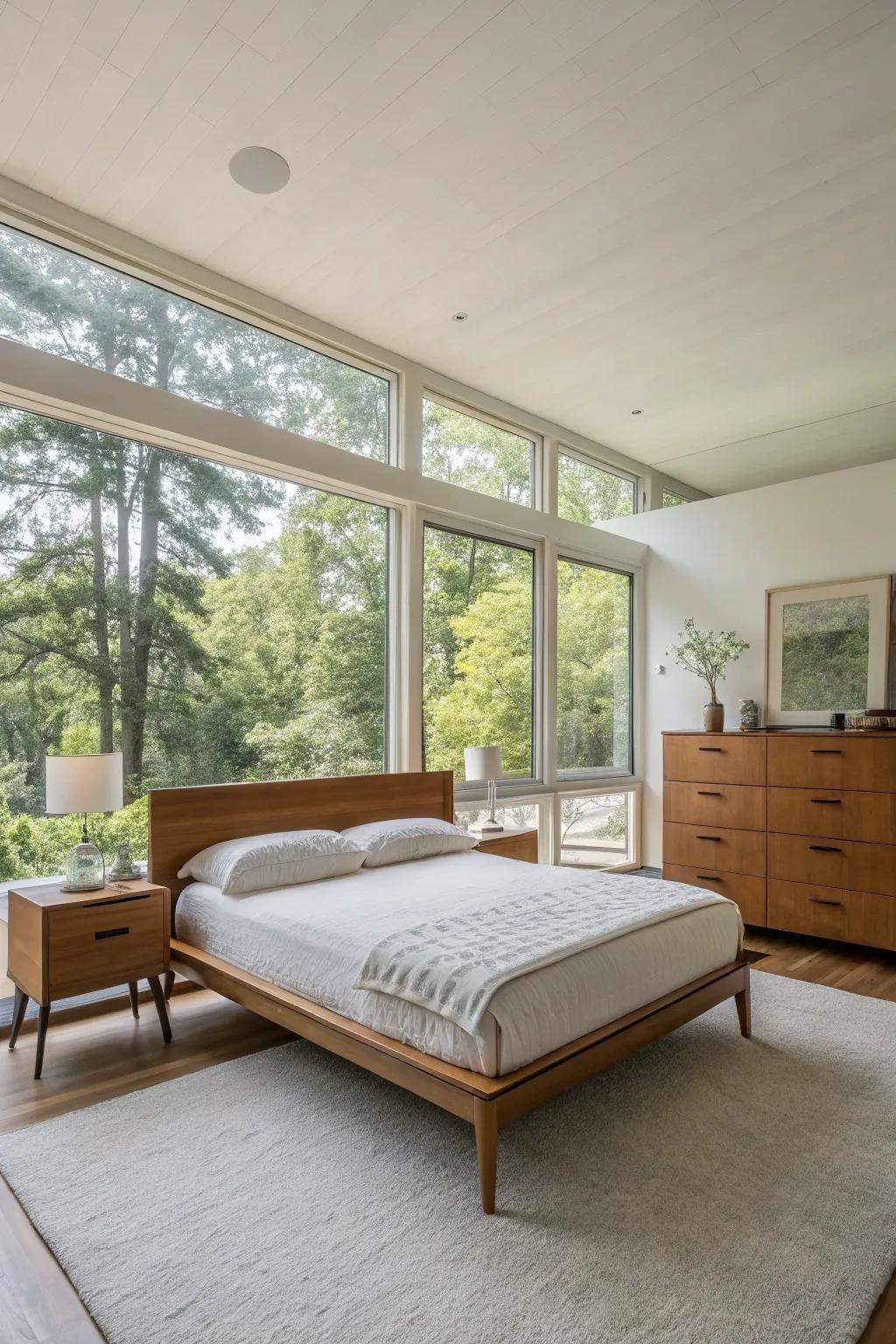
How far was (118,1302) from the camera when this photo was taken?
5.32ft

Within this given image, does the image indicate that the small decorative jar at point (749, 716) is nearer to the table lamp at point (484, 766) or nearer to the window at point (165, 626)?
the table lamp at point (484, 766)

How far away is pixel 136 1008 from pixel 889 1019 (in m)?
3.02

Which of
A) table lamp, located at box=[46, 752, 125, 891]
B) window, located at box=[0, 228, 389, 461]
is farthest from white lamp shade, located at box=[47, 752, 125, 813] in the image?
window, located at box=[0, 228, 389, 461]

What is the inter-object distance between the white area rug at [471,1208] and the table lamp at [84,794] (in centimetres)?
82

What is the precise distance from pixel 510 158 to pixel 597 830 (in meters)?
4.20

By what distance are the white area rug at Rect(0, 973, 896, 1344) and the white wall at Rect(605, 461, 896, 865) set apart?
3018mm

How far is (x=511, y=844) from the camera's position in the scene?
14.5 feet

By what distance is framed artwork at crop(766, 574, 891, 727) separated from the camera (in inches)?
182

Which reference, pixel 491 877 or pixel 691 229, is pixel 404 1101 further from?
pixel 691 229

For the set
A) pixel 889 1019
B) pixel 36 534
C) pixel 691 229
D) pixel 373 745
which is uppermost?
pixel 691 229

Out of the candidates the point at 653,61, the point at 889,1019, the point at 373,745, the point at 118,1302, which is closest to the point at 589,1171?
the point at 118,1302

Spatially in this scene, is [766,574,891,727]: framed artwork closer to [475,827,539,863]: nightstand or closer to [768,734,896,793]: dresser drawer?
[768,734,896,793]: dresser drawer

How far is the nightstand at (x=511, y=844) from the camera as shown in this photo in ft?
14.0

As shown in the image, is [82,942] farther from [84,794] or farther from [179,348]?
[179,348]
